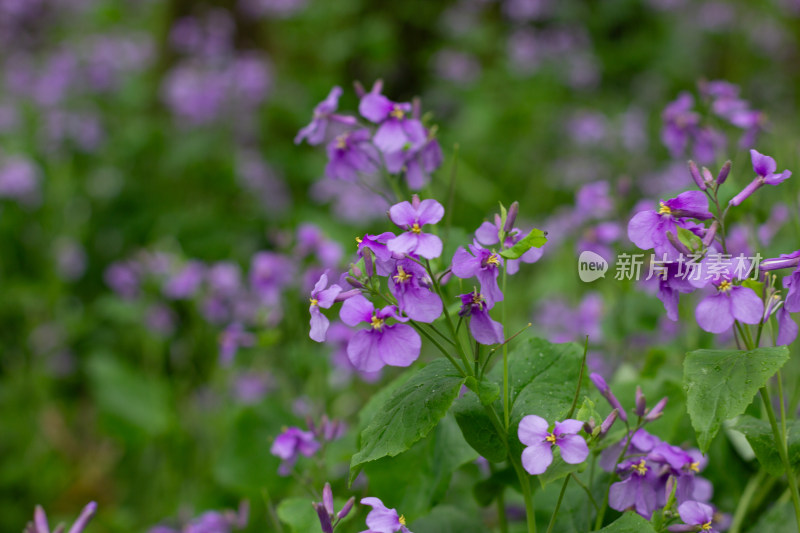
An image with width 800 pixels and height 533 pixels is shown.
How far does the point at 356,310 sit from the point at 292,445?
50cm

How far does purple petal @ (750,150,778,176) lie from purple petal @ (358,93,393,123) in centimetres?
63

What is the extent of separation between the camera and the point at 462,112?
16.9ft

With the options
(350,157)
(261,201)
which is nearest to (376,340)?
(350,157)

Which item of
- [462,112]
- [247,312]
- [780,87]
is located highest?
[247,312]

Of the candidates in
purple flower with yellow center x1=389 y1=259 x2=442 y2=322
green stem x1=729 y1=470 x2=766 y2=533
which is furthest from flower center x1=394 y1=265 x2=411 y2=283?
green stem x1=729 y1=470 x2=766 y2=533

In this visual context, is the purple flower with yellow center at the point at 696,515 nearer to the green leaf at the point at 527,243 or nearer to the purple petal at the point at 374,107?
the green leaf at the point at 527,243

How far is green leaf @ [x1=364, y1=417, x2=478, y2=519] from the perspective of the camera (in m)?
1.33

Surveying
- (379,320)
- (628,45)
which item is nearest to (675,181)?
(379,320)

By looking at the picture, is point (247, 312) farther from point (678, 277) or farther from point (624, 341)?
point (678, 277)

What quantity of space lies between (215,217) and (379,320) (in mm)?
3115

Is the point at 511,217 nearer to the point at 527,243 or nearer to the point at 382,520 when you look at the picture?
the point at 527,243

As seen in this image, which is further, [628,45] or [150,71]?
[628,45]

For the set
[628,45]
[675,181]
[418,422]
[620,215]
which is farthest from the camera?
[628,45]

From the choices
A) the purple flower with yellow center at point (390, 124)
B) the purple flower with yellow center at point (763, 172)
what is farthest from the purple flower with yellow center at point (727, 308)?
the purple flower with yellow center at point (390, 124)
